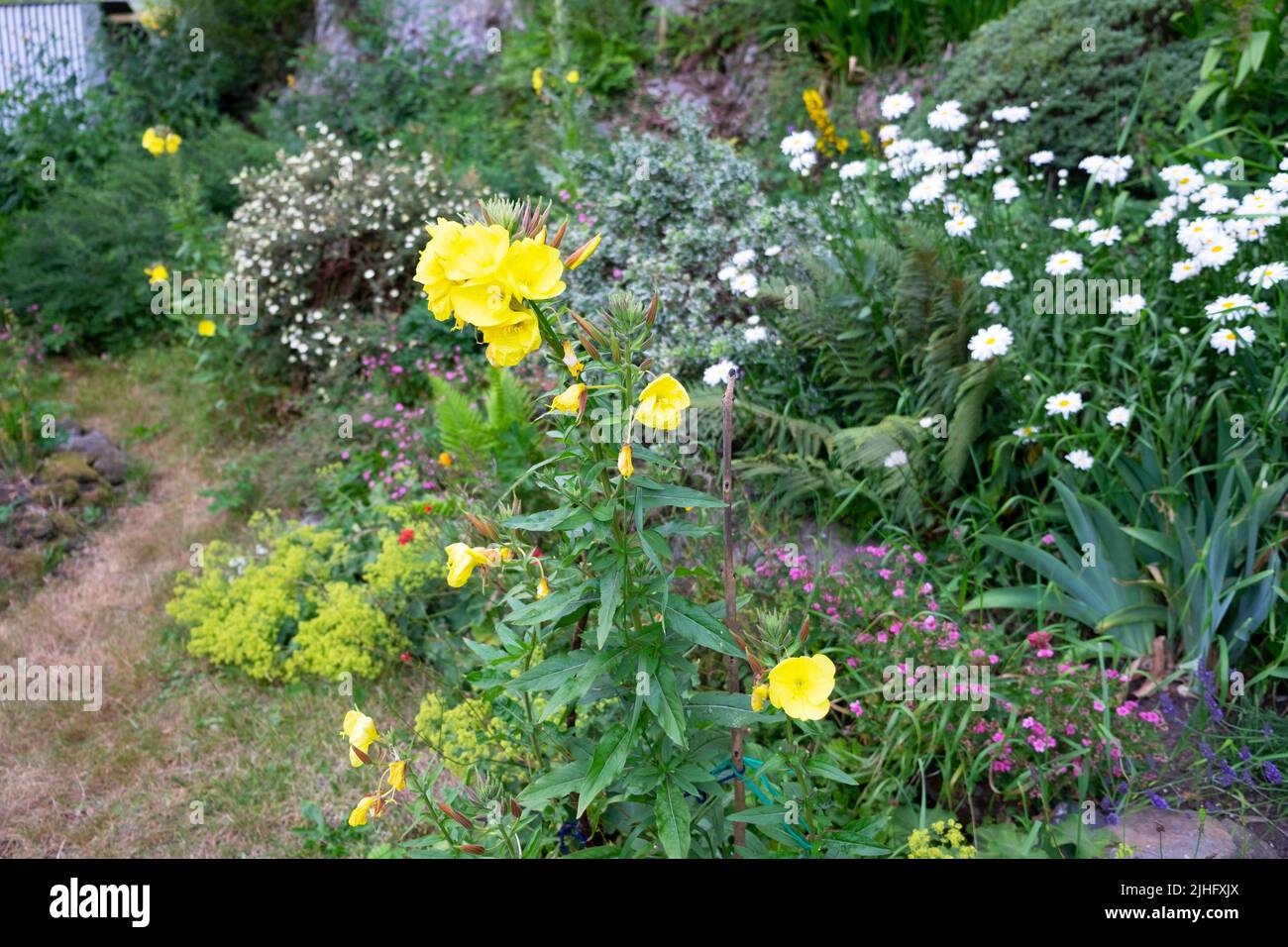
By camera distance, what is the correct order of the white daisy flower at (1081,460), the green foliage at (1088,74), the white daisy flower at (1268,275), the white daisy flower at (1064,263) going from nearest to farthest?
the white daisy flower at (1268,275), the white daisy flower at (1081,460), the white daisy flower at (1064,263), the green foliage at (1088,74)

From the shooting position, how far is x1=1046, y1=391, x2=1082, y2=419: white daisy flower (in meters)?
3.30

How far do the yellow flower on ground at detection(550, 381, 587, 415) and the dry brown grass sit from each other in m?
1.88

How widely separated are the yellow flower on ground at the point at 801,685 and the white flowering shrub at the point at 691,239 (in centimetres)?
225

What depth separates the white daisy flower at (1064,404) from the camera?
330 centimetres

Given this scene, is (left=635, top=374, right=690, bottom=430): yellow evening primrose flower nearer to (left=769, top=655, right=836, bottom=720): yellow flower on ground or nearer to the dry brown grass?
(left=769, top=655, right=836, bottom=720): yellow flower on ground

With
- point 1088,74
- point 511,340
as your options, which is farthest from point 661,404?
point 1088,74

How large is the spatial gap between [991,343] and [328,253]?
360 centimetres

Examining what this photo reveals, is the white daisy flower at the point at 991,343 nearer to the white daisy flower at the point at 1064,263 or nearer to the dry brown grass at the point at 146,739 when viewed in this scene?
the white daisy flower at the point at 1064,263

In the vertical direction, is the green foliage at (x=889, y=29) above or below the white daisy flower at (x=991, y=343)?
above

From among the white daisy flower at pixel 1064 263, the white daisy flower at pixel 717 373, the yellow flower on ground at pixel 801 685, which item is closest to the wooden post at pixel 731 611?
the yellow flower on ground at pixel 801 685

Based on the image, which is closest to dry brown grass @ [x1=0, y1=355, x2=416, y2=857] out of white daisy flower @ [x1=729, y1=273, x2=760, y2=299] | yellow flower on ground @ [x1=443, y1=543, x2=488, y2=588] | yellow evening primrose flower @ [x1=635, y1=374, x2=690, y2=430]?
yellow flower on ground @ [x1=443, y1=543, x2=488, y2=588]
